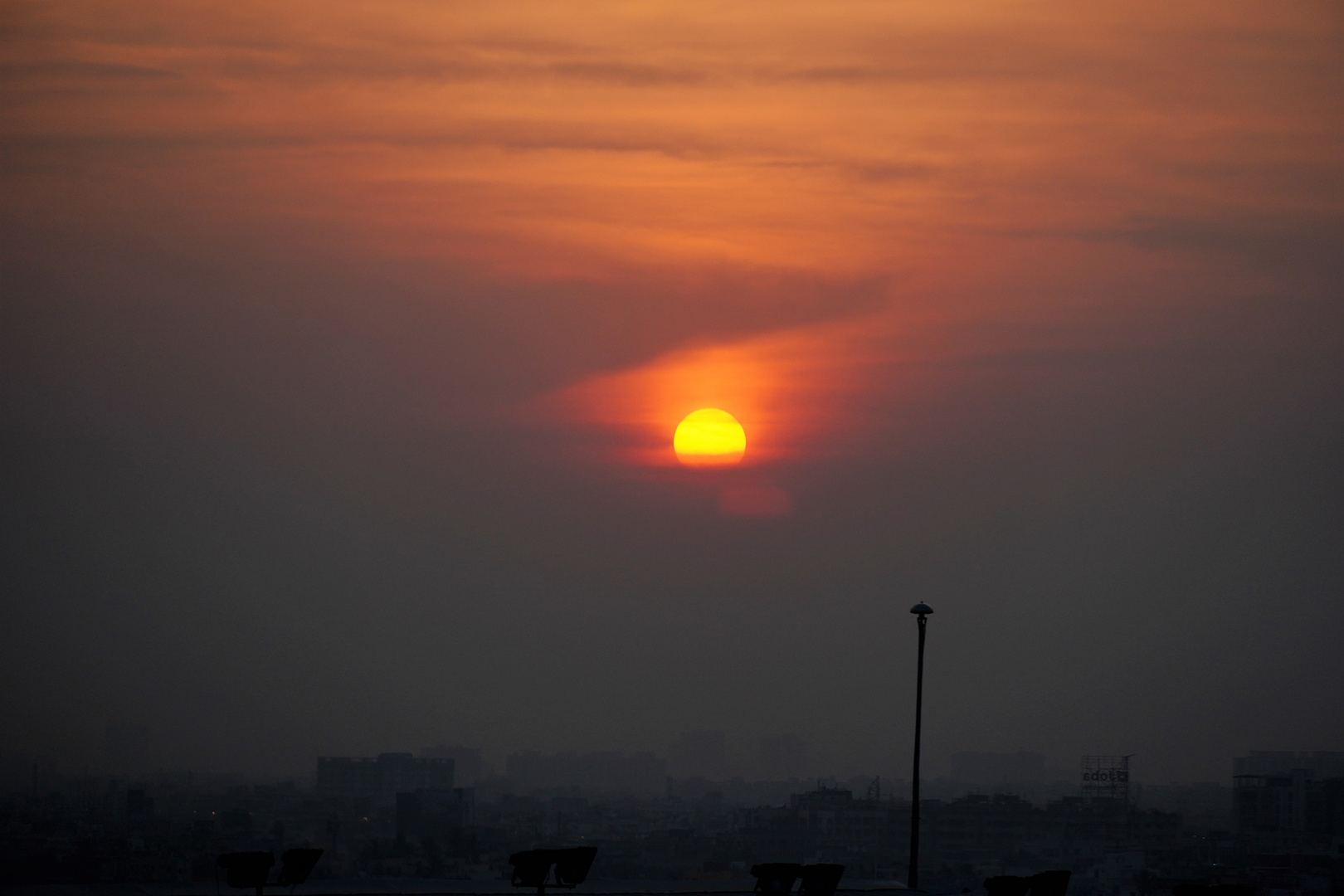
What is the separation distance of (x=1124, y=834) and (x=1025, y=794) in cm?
2713

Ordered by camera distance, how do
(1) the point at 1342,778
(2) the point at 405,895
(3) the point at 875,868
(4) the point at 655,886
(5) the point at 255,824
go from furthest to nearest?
(1) the point at 1342,778 → (5) the point at 255,824 → (3) the point at 875,868 → (4) the point at 655,886 → (2) the point at 405,895

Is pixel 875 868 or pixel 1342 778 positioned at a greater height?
pixel 1342 778

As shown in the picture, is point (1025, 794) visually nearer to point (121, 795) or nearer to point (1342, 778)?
point (1342, 778)

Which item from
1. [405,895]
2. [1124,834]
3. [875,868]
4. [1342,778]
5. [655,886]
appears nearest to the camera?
[405,895]

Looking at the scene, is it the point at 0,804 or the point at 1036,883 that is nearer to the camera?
the point at 1036,883

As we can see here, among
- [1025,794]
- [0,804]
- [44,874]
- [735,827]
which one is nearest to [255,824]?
[0,804]

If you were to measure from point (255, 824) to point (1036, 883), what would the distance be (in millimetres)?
41814

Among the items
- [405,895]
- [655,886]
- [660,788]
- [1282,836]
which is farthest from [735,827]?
[660,788]

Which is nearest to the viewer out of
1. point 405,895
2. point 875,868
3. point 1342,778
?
point 405,895

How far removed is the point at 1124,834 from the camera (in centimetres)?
6347

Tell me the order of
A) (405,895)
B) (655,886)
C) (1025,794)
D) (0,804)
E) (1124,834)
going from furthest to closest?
(1025,794)
(1124,834)
(0,804)
(655,886)
(405,895)

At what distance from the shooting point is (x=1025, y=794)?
3548 inches

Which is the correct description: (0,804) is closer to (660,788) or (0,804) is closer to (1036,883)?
(1036,883)

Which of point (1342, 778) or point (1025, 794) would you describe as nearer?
point (1342, 778)
